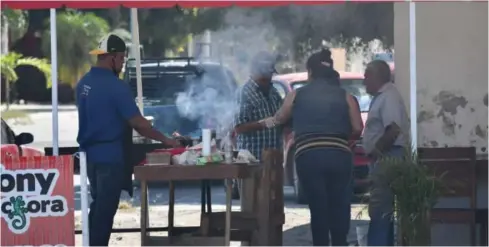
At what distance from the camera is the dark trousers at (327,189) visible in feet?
24.2

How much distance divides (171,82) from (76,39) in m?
19.7

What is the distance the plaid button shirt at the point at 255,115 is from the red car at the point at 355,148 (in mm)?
2075

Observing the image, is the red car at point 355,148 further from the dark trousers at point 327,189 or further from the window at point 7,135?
the window at point 7,135

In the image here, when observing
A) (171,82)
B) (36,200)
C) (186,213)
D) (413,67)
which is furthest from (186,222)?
(413,67)

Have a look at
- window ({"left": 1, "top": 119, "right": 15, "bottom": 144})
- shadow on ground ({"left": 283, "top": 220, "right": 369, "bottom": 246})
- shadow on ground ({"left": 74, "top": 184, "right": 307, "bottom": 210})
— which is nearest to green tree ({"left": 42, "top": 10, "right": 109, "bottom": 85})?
shadow on ground ({"left": 74, "top": 184, "right": 307, "bottom": 210})

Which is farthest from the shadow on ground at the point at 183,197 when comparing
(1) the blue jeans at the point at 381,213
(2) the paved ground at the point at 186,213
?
(1) the blue jeans at the point at 381,213

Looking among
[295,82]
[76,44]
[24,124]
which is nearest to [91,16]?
[76,44]

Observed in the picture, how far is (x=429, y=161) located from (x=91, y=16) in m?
25.4

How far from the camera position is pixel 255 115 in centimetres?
832

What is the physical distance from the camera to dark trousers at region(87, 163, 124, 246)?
7.25 m

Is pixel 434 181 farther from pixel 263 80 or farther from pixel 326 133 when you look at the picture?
pixel 263 80

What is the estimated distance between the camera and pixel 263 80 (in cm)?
841

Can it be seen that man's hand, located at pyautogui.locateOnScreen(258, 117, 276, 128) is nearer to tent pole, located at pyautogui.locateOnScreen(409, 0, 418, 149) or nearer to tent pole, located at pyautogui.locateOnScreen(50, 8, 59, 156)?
tent pole, located at pyautogui.locateOnScreen(409, 0, 418, 149)

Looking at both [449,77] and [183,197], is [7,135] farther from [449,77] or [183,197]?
[183,197]
